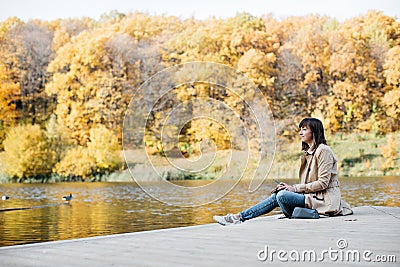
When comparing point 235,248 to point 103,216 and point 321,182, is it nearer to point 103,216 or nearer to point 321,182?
point 321,182

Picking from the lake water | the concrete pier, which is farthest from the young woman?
the lake water

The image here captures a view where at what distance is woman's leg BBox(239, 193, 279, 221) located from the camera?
5012 mm

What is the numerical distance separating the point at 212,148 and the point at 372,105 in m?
11.0

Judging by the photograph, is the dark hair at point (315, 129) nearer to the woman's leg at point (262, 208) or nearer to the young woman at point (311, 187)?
the young woman at point (311, 187)

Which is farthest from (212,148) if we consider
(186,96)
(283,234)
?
(283,234)

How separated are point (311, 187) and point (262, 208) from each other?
0.43 m

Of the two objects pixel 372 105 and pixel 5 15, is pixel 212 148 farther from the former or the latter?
pixel 5 15

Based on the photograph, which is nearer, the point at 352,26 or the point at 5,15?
the point at 352,26

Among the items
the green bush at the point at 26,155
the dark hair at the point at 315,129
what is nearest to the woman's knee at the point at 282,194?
the dark hair at the point at 315,129

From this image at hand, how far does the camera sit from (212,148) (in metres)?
20.9

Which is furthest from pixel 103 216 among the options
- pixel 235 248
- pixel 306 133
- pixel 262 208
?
pixel 235 248

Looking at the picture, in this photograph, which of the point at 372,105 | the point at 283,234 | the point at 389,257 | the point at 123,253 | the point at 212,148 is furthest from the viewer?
the point at 372,105

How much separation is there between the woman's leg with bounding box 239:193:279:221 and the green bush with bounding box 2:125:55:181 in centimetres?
2070

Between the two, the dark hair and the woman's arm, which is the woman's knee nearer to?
the woman's arm
